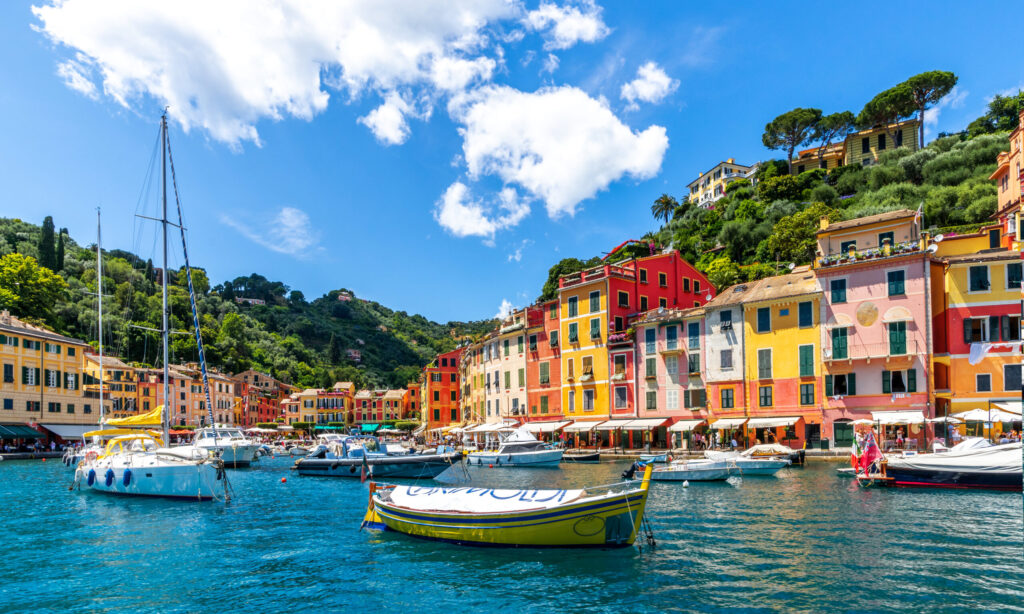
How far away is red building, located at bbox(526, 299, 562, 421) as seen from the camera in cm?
6131

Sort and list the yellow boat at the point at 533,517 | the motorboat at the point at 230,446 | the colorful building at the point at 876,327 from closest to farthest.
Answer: the yellow boat at the point at 533,517, the colorful building at the point at 876,327, the motorboat at the point at 230,446

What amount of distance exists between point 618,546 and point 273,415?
12924 cm

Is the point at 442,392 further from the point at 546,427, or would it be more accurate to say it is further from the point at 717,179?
the point at 717,179

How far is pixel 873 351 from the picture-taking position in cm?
4125

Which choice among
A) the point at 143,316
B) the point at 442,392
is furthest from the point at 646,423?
the point at 143,316

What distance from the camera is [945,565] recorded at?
14.7 meters

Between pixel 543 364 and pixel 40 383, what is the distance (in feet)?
180

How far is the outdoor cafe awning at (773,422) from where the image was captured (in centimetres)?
4316

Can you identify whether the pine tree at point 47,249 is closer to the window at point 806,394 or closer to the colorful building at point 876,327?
the window at point 806,394

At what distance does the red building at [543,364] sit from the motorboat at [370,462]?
1650 cm

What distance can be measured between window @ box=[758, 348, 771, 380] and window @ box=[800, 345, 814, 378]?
92.0 inches

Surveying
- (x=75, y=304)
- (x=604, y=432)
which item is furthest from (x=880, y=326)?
(x=75, y=304)

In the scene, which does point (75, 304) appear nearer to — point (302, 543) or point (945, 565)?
point (302, 543)

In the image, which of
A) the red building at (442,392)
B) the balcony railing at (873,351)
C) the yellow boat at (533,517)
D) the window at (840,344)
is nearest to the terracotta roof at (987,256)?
the balcony railing at (873,351)
